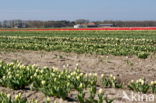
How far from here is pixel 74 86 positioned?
309 inches

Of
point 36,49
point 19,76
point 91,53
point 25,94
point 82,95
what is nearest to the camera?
point 82,95

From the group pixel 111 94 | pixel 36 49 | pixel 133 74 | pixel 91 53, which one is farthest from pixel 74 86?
pixel 36 49

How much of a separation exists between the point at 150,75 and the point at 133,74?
51cm

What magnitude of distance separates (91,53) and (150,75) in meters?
7.21

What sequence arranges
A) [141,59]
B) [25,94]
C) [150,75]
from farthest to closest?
[141,59], [150,75], [25,94]

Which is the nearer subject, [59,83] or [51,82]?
[59,83]

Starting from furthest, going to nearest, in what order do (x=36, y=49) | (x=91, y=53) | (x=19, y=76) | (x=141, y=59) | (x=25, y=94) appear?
(x=36, y=49) → (x=91, y=53) → (x=141, y=59) → (x=19, y=76) → (x=25, y=94)

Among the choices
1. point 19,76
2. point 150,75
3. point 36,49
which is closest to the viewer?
point 19,76

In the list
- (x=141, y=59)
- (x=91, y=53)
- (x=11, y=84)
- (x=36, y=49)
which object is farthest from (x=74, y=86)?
(x=36, y=49)

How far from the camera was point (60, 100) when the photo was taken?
6.86m

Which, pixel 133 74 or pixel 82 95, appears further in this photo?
pixel 133 74

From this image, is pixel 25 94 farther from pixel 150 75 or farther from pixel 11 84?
pixel 150 75

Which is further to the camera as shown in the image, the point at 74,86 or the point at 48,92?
the point at 74,86

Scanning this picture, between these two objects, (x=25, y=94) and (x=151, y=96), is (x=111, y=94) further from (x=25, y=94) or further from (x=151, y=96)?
(x=25, y=94)
